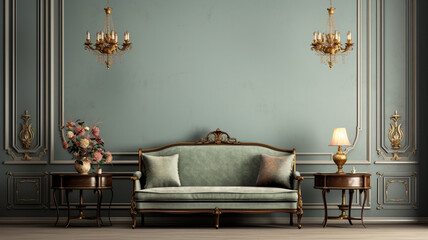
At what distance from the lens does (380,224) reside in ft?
22.9

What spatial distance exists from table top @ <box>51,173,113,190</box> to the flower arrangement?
20cm

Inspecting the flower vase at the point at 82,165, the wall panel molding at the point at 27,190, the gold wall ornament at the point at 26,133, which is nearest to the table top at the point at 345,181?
A: the flower vase at the point at 82,165

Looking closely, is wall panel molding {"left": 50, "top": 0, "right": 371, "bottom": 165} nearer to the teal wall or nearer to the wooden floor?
the teal wall

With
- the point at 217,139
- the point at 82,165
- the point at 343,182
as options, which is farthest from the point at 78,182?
the point at 343,182

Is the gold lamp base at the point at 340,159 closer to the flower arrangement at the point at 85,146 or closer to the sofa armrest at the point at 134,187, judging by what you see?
the sofa armrest at the point at 134,187

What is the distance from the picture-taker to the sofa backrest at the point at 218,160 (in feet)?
22.6

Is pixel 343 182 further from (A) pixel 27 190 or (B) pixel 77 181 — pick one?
(A) pixel 27 190

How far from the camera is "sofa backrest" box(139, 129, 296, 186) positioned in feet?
22.6

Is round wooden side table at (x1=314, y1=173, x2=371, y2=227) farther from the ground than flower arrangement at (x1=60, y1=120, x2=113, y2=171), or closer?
closer

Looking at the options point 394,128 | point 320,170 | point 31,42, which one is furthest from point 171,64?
point 394,128

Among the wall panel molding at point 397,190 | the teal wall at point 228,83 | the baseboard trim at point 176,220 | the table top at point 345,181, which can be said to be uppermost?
the teal wall at point 228,83

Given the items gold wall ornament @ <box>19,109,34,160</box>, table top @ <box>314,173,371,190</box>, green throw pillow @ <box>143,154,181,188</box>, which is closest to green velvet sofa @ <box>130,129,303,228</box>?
green throw pillow @ <box>143,154,181,188</box>

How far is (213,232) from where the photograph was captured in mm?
6098

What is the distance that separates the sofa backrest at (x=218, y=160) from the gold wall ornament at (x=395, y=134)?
1.25 meters
